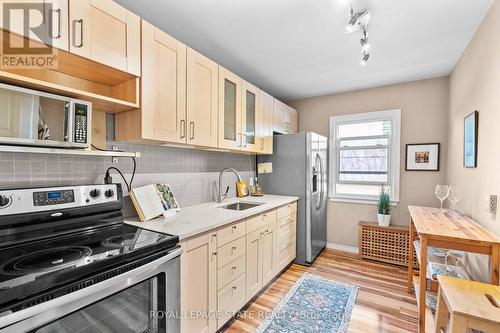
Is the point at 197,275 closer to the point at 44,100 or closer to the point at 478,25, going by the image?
the point at 44,100

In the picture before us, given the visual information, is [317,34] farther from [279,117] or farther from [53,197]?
[53,197]

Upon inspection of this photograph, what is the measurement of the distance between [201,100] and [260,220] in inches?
48.2

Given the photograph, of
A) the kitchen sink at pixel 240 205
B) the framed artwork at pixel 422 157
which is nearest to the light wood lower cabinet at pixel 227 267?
the kitchen sink at pixel 240 205

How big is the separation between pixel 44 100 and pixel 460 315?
89.9 inches

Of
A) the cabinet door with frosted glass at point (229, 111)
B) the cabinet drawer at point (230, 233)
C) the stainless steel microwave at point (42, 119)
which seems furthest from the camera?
the cabinet door with frosted glass at point (229, 111)

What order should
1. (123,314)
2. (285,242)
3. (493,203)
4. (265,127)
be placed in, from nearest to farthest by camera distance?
(123,314)
(493,203)
(285,242)
(265,127)

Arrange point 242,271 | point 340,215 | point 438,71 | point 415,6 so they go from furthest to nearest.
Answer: point 340,215, point 438,71, point 242,271, point 415,6

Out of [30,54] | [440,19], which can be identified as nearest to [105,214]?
[30,54]

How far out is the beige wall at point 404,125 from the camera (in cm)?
298

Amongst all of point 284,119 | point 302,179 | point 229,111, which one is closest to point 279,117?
point 284,119

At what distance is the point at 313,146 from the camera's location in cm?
302

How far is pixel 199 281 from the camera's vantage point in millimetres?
1533

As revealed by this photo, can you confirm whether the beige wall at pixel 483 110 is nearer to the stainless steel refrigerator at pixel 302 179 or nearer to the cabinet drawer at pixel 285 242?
the stainless steel refrigerator at pixel 302 179

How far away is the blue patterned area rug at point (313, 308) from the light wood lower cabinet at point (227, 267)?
27cm
